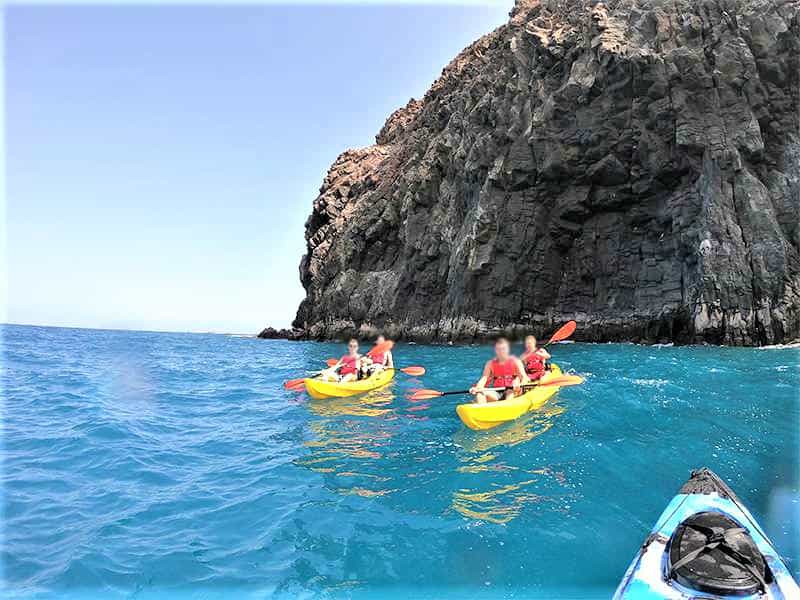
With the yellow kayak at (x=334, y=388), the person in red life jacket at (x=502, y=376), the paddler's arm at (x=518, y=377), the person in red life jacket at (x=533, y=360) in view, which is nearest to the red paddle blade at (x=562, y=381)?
the paddler's arm at (x=518, y=377)

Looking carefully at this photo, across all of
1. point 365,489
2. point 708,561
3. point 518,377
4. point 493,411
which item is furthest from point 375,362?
point 708,561

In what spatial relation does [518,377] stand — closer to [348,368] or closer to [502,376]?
[502,376]

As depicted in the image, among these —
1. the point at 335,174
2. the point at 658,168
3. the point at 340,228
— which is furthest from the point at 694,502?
the point at 335,174

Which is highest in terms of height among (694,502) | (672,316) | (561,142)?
(561,142)

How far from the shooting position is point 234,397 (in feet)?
45.3

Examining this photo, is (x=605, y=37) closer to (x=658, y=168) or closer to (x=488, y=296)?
(x=658, y=168)

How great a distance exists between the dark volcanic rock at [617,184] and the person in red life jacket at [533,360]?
1904cm

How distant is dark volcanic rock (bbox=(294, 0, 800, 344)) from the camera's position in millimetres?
→ 27406

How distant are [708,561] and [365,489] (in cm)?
386

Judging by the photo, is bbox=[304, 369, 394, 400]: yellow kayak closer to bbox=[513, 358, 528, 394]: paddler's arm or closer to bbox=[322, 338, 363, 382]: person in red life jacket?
bbox=[322, 338, 363, 382]: person in red life jacket

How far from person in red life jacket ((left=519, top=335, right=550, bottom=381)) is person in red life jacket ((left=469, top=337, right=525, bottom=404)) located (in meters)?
1.20

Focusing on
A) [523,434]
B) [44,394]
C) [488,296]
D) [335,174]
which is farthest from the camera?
[335,174]

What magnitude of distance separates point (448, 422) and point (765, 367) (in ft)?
41.8

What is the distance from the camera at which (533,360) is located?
454 inches
